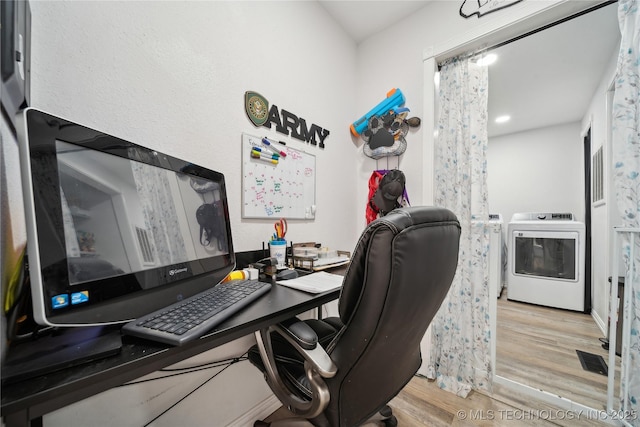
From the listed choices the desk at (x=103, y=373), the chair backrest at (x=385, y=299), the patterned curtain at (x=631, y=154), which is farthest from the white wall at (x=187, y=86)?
the patterned curtain at (x=631, y=154)

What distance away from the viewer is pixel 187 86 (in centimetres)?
111

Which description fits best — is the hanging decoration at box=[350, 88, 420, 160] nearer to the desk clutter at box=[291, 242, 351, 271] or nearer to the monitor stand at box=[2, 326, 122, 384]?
the desk clutter at box=[291, 242, 351, 271]

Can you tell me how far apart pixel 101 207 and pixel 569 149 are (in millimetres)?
5194

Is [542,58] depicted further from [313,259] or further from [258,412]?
[258,412]

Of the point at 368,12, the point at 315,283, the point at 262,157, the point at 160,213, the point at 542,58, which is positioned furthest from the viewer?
the point at 542,58

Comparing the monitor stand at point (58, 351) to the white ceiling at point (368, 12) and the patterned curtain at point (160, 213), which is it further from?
the white ceiling at point (368, 12)

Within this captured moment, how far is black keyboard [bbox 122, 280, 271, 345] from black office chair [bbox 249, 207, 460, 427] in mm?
176

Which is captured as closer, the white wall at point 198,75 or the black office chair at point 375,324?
the black office chair at point 375,324

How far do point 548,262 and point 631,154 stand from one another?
2442 millimetres

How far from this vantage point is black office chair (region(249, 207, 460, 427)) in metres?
0.61

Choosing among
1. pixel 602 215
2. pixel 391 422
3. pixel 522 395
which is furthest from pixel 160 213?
pixel 602 215

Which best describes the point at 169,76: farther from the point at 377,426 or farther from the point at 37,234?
the point at 377,426

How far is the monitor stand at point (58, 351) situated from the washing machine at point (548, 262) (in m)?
4.11

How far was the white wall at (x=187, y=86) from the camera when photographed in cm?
81
